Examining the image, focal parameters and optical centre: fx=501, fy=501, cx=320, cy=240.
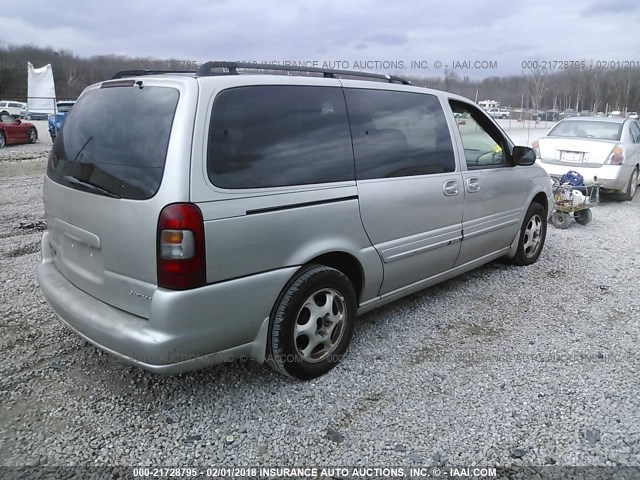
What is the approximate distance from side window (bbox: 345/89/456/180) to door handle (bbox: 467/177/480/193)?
0.23 m

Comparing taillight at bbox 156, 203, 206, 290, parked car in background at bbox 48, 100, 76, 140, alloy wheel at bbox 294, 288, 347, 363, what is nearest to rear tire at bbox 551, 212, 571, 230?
alloy wheel at bbox 294, 288, 347, 363

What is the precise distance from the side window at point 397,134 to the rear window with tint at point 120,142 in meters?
1.26

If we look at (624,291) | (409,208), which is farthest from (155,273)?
(624,291)

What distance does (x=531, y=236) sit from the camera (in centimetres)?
527

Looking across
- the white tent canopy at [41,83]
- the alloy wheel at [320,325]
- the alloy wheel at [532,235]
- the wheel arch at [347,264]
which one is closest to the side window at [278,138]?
the wheel arch at [347,264]

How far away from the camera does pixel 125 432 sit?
8.50 feet

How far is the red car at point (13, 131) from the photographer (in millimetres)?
18656

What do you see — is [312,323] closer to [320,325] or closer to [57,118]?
[320,325]

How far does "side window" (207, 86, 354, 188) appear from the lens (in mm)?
2557

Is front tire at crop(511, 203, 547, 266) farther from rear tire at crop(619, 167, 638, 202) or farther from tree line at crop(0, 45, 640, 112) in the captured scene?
rear tire at crop(619, 167, 638, 202)

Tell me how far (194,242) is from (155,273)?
0.80 feet

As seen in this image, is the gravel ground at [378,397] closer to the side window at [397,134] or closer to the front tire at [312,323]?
the front tire at [312,323]

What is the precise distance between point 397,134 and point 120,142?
185 cm

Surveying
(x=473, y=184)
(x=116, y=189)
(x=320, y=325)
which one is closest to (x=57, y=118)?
(x=473, y=184)
